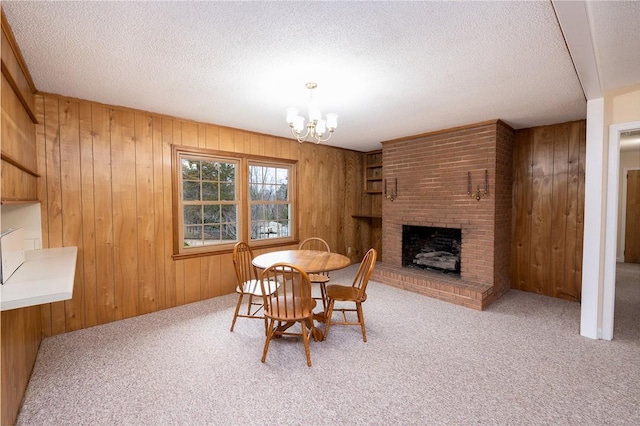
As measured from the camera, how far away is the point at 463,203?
3.88m

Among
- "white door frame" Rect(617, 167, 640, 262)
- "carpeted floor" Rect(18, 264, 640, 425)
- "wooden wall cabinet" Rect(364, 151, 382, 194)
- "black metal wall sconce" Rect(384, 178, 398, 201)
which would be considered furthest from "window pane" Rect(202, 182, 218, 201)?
"white door frame" Rect(617, 167, 640, 262)

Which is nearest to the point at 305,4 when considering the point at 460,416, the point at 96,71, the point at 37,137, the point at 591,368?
the point at 96,71

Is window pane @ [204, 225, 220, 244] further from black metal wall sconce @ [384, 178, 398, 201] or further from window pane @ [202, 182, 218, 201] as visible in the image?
black metal wall sconce @ [384, 178, 398, 201]

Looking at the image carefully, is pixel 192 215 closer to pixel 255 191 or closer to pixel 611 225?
pixel 255 191

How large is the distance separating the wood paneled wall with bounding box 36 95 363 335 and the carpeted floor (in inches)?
12.1

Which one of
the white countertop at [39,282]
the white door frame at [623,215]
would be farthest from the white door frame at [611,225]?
the white door frame at [623,215]

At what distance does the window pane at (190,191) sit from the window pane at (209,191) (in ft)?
0.25

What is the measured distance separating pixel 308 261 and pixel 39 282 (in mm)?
1948

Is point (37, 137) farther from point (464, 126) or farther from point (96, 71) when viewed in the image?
point (464, 126)

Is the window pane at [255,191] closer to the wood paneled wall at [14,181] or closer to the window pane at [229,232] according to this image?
the window pane at [229,232]

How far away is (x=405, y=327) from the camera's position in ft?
9.68

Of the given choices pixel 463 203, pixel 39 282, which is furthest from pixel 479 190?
pixel 39 282

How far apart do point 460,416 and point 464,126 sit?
331 cm

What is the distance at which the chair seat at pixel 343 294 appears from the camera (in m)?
2.65
